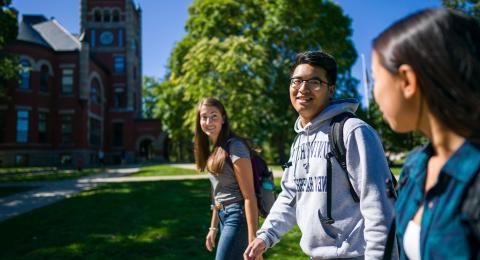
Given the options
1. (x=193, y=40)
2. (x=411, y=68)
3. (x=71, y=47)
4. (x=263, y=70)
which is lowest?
(x=411, y=68)

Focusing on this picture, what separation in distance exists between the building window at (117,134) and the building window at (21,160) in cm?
1211

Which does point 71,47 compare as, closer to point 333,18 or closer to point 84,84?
point 84,84

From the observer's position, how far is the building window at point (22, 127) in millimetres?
31344

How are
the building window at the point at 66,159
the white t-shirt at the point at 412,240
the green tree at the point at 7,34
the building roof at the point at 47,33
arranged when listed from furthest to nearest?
the building window at the point at 66,159
the building roof at the point at 47,33
the green tree at the point at 7,34
the white t-shirt at the point at 412,240

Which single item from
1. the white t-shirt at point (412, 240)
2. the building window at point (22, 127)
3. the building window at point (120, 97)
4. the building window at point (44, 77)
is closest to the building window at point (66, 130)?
the building window at point (44, 77)

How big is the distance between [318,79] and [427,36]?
1.18 metres

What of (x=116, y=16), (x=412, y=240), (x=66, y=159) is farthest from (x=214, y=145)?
(x=116, y=16)

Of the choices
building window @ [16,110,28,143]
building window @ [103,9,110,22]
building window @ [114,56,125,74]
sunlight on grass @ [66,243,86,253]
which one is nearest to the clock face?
building window @ [103,9,110,22]

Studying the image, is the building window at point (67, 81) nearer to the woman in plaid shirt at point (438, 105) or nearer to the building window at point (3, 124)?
the building window at point (3, 124)

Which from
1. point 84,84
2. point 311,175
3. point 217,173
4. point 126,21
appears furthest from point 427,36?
point 126,21

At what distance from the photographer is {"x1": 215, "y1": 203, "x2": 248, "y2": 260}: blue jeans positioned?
2.94 metres

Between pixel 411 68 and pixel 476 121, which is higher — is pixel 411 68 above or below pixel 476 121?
above

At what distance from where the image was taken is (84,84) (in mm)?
35625

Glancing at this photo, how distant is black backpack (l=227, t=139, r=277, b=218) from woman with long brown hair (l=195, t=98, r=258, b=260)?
0.42 feet
